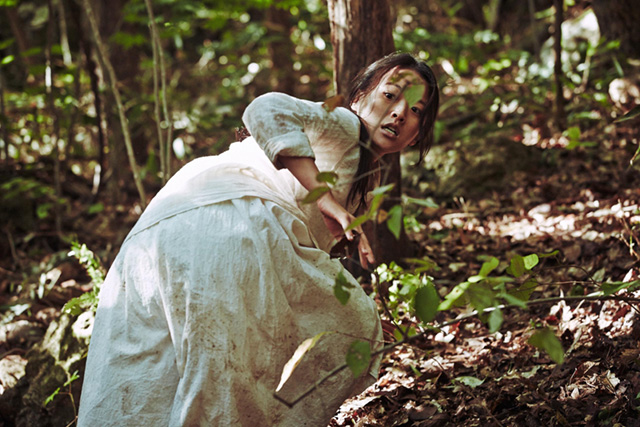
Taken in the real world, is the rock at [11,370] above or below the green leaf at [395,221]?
below

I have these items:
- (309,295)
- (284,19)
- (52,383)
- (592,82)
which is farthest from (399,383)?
(284,19)

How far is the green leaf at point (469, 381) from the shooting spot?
264 cm

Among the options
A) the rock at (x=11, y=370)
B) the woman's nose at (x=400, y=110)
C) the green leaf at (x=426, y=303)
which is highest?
the woman's nose at (x=400, y=110)

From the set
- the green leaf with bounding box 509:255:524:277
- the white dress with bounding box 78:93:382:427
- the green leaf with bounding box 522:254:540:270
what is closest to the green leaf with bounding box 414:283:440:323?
the white dress with bounding box 78:93:382:427

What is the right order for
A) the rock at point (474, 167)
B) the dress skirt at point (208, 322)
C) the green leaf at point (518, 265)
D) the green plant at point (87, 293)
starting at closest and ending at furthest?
the dress skirt at point (208, 322)
the green leaf at point (518, 265)
the green plant at point (87, 293)
the rock at point (474, 167)

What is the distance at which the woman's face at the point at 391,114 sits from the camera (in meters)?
2.20

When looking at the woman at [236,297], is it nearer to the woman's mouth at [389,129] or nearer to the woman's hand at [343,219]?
the woman's hand at [343,219]

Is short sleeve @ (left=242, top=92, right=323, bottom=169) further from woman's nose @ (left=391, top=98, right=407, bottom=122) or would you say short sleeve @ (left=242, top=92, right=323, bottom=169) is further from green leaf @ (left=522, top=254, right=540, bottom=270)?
green leaf @ (left=522, top=254, right=540, bottom=270)

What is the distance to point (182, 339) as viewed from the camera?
1.80 meters

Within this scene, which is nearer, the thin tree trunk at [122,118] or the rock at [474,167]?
the thin tree trunk at [122,118]

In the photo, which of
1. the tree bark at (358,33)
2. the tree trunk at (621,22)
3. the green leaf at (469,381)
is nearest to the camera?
the green leaf at (469,381)

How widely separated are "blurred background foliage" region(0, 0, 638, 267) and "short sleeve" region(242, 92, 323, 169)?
235cm

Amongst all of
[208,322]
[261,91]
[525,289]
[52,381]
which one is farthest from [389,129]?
[261,91]

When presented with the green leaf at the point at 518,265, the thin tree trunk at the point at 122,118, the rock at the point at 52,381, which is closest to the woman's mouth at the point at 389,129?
the green leaf at the point at 518,265
